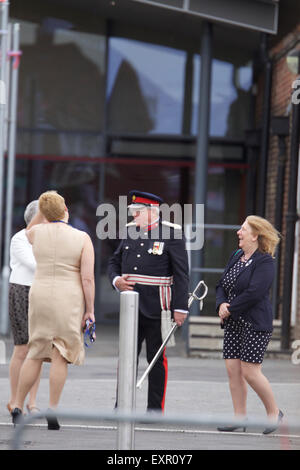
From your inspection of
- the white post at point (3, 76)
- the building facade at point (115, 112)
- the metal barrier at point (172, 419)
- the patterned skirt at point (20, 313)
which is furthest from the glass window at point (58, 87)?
the metal barrier at point (172, 419)

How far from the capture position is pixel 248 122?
14.2 m

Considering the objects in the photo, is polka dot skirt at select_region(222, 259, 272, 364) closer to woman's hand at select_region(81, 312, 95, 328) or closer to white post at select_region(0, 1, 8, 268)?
woman's hand at select_region(81, 312, 95, 328)

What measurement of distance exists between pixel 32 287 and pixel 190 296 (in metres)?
1.20

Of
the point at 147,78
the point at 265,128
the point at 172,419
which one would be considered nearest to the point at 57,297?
the point at 172,419

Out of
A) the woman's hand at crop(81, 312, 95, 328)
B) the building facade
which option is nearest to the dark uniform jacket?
the woman's hand at crop(81, 312, 95, 328)

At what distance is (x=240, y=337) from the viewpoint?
6.52m

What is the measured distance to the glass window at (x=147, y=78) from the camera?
14094mm

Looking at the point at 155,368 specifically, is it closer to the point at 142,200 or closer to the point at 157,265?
the point at 157,265

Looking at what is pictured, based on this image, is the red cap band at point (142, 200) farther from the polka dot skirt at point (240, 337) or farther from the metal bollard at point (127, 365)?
the metal bollard at point (127, 365)

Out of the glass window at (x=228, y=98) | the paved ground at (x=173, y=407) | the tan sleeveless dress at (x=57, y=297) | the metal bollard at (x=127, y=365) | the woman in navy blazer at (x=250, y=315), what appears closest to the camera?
the metal bollard at (x=127, y=365)

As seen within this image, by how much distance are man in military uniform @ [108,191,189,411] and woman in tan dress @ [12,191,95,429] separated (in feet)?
1.71

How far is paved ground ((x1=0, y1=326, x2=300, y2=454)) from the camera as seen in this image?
5.94 m

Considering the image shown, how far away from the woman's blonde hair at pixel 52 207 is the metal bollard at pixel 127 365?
1.54 m
